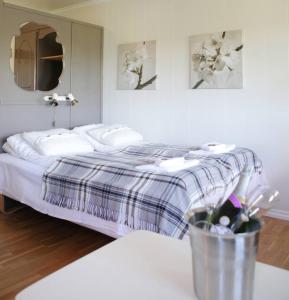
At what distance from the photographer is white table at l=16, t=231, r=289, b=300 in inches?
29.4

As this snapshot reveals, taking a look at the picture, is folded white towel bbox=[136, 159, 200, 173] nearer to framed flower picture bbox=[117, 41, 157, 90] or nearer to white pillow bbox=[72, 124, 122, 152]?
white pillow bbox=[72, 124, 122, 152]

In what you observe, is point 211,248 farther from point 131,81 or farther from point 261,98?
point 131,81

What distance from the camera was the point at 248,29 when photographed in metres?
3.36

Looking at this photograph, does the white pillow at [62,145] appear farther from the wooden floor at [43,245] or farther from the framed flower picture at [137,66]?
the framed flower picture at [137,66]

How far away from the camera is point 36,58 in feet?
12.5

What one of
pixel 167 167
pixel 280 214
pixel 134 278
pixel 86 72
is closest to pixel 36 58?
pixel 86 72

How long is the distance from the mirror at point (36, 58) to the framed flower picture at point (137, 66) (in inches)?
29.9

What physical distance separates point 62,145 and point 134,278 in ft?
8.36

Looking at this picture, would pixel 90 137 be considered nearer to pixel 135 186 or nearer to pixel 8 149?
pixel 8 149

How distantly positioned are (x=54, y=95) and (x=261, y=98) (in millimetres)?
2199

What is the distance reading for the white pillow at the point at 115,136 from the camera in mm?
3631

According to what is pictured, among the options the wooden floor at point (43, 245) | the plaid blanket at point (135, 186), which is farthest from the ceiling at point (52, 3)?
the wooden floor at point (43, 245)

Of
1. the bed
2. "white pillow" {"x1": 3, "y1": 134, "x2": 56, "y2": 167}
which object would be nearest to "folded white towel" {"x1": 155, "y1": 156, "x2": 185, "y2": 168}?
the bed

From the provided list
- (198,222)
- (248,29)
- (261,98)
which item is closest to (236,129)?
(261,98)
